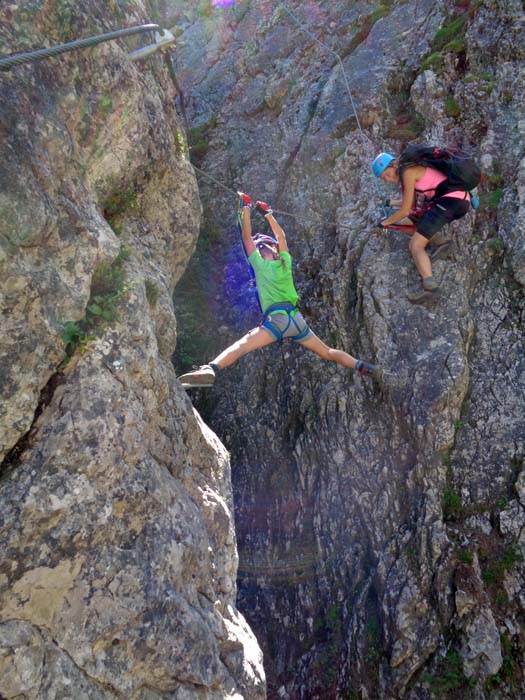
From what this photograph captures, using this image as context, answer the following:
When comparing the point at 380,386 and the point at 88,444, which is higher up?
the point at 88,444

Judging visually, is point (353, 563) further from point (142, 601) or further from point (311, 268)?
point (311, 268)

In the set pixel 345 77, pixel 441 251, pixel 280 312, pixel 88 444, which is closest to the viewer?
pixel 88 444

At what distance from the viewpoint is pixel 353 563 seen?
25.6 feet

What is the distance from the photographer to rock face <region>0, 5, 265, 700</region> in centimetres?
436

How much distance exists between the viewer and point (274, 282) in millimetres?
7906

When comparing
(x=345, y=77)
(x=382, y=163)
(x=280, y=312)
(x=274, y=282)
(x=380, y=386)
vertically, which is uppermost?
(x=345, y=77)

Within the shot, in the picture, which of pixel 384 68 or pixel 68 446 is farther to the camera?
pixel 384 68

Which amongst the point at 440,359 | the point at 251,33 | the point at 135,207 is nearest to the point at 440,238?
the point at 440,359

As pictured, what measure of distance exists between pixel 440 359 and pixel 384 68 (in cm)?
653

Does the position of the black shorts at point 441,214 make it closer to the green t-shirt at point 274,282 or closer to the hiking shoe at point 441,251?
the hiking shoe at point 441,251

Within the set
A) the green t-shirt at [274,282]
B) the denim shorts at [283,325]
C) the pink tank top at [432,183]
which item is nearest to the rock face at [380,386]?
the pink tank top at [432,183]

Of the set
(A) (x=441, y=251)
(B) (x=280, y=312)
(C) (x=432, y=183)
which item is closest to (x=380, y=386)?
(B) (x=280, y=312)

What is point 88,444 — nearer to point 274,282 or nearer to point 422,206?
point 274,282

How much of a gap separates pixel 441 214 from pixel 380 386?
2566mm
